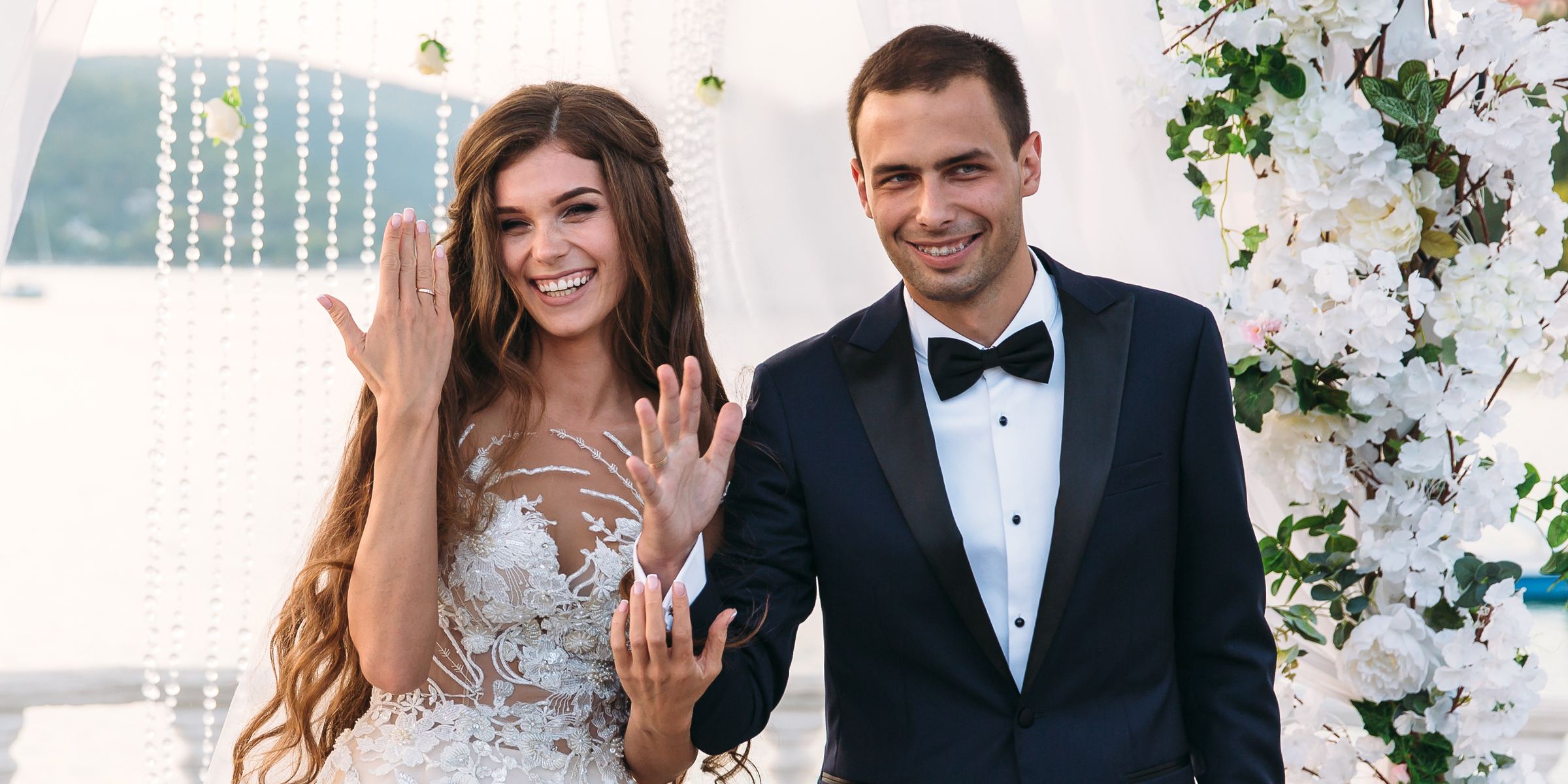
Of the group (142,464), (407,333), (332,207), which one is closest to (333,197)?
(332,207)

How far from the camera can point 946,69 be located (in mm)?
1515

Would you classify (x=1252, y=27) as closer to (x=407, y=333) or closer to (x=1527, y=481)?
(x=1527, y=481)

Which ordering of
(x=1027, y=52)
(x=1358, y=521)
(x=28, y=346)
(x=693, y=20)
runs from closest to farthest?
1. (x=1358, y=521)
2. (x=1027, y=52)
3. (x=693, y=20)
4. (x=28, y=346)

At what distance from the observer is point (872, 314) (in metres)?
1.66

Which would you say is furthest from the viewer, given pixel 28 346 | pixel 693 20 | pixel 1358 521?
pixel 28 346

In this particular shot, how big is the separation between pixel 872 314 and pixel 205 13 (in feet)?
4.57

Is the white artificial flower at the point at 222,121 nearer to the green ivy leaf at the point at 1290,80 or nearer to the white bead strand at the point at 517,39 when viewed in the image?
the white bead strand at the point at 517,39

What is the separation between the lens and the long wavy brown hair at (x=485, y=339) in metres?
1.69

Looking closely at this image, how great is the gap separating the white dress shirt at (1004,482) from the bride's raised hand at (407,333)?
37 centimetres

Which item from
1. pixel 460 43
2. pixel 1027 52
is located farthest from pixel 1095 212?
pixel 460 43

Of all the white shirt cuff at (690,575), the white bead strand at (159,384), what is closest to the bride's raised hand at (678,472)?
the white shirt cuff at (690,575)

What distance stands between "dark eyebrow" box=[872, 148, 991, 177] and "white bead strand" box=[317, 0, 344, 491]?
1.13 metres

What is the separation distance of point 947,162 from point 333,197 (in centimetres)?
125

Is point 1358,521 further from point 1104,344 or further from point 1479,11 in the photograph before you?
point 1479,11
